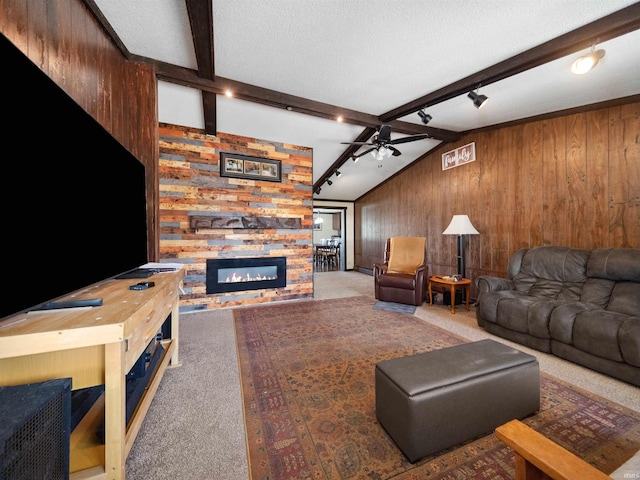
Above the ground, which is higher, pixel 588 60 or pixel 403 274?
pixel 588 60

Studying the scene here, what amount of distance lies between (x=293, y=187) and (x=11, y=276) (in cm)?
376

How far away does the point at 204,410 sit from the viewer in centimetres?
162

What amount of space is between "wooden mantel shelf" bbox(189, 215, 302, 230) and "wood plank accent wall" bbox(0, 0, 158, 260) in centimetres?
109

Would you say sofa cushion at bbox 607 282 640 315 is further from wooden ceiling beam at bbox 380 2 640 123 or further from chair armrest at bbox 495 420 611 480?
chair armrest at bbox 495 420 611 480

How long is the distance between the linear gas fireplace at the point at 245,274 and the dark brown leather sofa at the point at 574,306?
9.63 feet

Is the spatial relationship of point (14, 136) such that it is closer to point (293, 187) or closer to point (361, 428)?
point (361, 428)

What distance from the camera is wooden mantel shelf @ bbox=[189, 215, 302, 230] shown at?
374 centimetres

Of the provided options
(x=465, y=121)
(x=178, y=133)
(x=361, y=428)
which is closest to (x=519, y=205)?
(x=465, y=121)

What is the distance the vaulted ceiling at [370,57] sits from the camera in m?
1.92

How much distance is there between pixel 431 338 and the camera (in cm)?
266

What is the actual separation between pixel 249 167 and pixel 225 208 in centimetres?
78

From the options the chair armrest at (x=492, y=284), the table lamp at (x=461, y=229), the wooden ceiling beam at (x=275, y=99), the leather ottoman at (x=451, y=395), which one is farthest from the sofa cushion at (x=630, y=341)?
the wooden ceiling beam at (x=275, y=99)

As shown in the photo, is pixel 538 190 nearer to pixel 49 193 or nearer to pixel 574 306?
pixel 574 306

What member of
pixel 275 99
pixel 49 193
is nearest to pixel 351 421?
pixel 49 193
